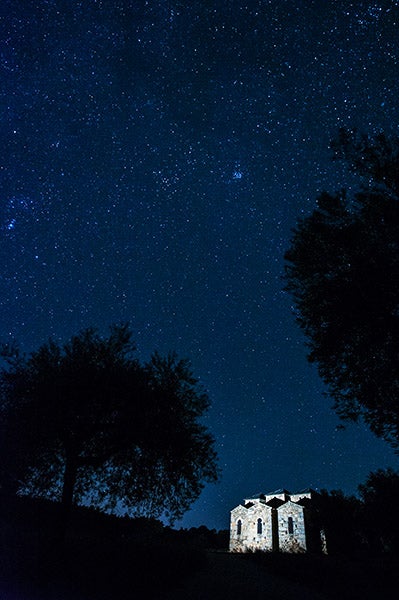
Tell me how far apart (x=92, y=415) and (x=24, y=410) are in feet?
12.2

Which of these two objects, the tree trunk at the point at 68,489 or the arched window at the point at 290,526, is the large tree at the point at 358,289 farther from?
the arched window at the point at 290,526

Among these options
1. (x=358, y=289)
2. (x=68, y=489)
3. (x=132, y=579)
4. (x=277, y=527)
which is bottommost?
(x=132, y=579)

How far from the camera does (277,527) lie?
53.4m

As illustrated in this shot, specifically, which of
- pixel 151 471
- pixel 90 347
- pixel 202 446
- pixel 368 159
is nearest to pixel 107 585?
pixel 151 471

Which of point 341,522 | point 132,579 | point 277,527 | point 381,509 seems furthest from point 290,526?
point 132,579

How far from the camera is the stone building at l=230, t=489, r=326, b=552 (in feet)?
161

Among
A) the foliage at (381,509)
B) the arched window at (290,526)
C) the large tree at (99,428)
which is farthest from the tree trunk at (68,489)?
the arched window at (290,526)

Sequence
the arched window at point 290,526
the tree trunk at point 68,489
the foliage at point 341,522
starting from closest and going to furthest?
the tree trunk at point 68,489 → the foliage at point 341,522 → the arched window at point 290,526

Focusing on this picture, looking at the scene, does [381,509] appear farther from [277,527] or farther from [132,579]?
[132,579]

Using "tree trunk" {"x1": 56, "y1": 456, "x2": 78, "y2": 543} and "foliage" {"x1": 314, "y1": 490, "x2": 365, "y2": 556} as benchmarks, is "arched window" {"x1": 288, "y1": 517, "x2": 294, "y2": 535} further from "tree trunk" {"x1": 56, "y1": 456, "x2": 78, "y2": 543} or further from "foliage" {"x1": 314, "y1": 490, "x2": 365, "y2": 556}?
"tree trunk" {"x1": 56, "y1": 456, "x2": 78, "y2": 543}

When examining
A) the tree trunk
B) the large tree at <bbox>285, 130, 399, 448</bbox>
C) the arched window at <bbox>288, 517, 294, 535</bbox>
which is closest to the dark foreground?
the tree trunk

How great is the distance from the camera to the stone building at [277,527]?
161ft

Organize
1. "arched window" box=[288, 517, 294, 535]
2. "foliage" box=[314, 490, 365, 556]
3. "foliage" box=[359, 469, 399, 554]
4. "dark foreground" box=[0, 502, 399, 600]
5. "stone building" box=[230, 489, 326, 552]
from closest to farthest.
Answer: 1. "dark foreground" box=[0, 502, 399, 600]
2. "foliage" box=[359, 469, 399, 554]
3. "foliage" box=[314, 490, 365, 556]
4. "stone building" box=[230, 489, 326, 552]
5. "arched window" box=[288, 517, 294, 535]

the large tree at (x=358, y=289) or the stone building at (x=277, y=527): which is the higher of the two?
the large tree at (x=358, y=289)
